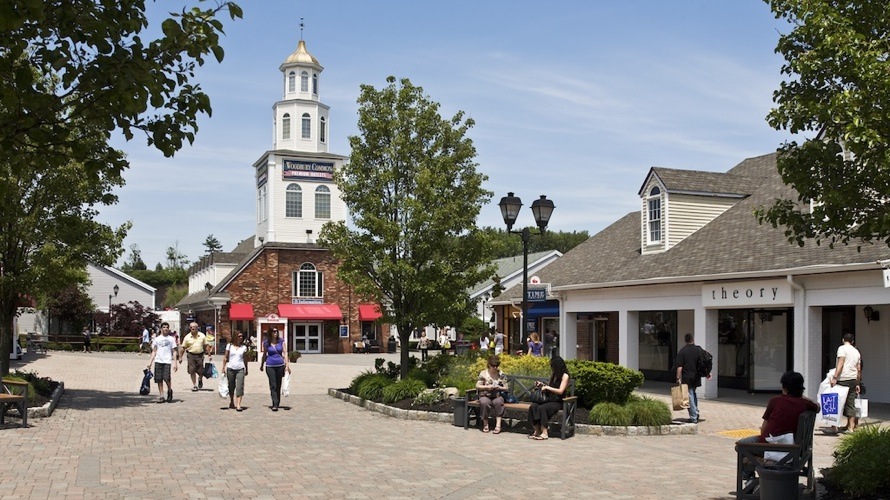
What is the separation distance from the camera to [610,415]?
16266 mm

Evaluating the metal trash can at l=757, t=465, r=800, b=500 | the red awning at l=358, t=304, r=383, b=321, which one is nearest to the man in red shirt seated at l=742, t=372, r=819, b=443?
the metal trash can at l=757, t=465, r=800, b=500

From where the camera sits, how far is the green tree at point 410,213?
852 inches

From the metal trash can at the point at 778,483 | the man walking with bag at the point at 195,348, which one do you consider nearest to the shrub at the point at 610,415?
the metal trash can at the point at 778,483

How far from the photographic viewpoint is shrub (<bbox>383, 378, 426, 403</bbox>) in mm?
19547

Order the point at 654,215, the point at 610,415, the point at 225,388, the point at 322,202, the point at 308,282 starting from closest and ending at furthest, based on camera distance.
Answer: the point at 610,415 < the point at 225,388 < the point at 654,215 < the point at 308,282 < the point at 322,202

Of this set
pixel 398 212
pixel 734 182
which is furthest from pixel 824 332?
pixel 398 212

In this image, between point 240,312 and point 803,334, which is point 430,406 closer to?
point 803,334

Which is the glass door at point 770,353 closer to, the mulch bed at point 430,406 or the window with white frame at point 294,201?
the mulch bed at point 430,406

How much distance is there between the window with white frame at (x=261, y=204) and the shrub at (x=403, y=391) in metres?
40.8

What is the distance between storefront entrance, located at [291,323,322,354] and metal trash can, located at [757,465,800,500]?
168ft

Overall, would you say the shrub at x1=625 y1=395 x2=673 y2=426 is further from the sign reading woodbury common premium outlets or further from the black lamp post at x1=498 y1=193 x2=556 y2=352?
the sign reading woodbury common premium outlets

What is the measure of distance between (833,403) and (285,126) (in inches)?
1894

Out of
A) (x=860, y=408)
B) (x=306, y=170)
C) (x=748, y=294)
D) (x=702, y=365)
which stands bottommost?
(x=860, y=408)

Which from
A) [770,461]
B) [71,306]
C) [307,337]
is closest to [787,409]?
[770,461]
